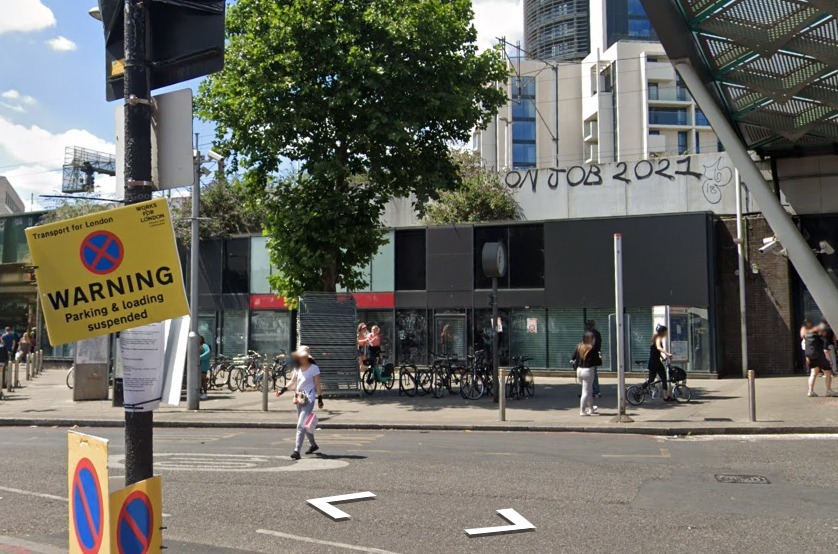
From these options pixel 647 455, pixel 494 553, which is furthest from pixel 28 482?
pixel 647 455

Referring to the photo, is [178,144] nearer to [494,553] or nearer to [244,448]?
[494,553]

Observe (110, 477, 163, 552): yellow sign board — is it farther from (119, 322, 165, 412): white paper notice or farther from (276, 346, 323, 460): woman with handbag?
(276, 346, 323, 460): woman with handbag

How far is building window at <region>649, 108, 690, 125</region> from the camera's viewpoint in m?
67.8

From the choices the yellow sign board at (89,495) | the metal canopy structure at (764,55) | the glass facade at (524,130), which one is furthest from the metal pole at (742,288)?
the glass facade at (524,130)

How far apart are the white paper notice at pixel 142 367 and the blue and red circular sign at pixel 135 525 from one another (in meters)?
0.49

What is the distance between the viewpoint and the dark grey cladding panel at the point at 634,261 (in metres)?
24.9

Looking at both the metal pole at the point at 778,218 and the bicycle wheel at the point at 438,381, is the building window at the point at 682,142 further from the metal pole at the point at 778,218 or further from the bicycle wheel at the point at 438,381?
the bicycle wheel at the point at 438,381

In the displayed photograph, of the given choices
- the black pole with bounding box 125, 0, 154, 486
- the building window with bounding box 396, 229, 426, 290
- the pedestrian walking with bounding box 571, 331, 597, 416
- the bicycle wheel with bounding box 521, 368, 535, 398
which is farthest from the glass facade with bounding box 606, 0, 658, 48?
the black pole with bounding box 125, 0, 154, 486

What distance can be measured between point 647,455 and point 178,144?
873cm

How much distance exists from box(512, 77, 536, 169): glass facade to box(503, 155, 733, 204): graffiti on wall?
4176 cm

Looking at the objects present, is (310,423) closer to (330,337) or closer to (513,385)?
(513,385)

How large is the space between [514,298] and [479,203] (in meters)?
8.17

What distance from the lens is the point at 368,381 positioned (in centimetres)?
2103

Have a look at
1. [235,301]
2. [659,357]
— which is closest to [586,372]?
[659,357]
